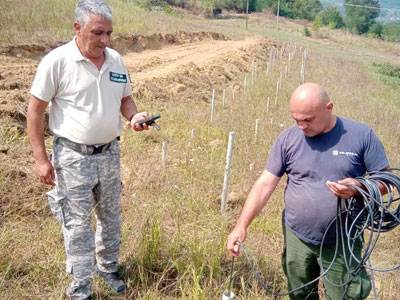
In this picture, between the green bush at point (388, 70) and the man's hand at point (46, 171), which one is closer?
the man's hand at point (46, 171)

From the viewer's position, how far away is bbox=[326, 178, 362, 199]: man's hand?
206 centimetres

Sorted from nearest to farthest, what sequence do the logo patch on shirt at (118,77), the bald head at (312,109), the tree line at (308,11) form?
the bald head at (312,109) < the logo patch on shirt at (118,77) < the tree line at (308,11)

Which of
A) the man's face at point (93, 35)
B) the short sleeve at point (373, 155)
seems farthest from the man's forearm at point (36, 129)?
the short sleeve at point (373, 155)

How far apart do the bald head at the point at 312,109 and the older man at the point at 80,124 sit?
1.07m

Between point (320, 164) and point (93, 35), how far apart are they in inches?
61.1

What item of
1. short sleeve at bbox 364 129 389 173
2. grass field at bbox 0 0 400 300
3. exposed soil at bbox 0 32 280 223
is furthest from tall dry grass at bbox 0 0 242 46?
short sleeve at bbox 364 129 389 173

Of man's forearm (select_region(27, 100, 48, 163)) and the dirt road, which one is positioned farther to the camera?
the dirt road

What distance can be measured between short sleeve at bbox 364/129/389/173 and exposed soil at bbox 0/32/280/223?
2.76m

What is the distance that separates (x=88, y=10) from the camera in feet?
7.27

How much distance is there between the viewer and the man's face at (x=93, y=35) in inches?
88.0

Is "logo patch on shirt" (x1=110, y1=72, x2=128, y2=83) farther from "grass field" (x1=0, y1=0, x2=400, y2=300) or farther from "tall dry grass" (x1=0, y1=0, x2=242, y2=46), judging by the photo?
"tall dry grass" (x1=0, y1=0, x2=242, y2=46)

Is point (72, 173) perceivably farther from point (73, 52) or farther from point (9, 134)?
point (9, 134)

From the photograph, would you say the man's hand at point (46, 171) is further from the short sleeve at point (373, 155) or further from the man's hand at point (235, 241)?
the short sleeve at point (373, 155)

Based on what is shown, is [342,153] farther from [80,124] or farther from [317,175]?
[80,124]
